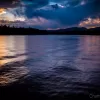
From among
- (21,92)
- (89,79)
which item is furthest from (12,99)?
(89,79)

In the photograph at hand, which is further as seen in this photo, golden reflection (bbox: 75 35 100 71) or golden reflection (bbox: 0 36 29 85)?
golden reflection (bbox: 75 35 100 71)

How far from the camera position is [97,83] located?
17.4m

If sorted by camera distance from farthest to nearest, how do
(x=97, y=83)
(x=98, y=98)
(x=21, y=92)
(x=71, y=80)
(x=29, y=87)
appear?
(x=71, y=80)
(x=97, y=83)
(x=29, y=87)
(x=21, y=92)
(x=98, y=98)

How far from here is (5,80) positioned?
18.4m

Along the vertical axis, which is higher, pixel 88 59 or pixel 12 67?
pixel 12 67

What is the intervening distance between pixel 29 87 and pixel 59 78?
4.32 metres

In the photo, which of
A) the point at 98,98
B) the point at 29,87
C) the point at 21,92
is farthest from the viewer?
the point at 29,87

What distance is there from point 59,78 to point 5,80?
489 centimetres

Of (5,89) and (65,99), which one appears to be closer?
(65,99)

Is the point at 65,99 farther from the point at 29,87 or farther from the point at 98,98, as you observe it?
the point at 29,87

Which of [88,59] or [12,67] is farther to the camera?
[88,59]

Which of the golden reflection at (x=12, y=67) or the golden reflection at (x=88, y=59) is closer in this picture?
the golden reflection at (x=12, y=67)

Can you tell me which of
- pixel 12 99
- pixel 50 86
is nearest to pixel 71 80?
pixel 50 86

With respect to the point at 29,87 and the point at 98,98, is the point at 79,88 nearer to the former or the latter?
the point at 98,98
